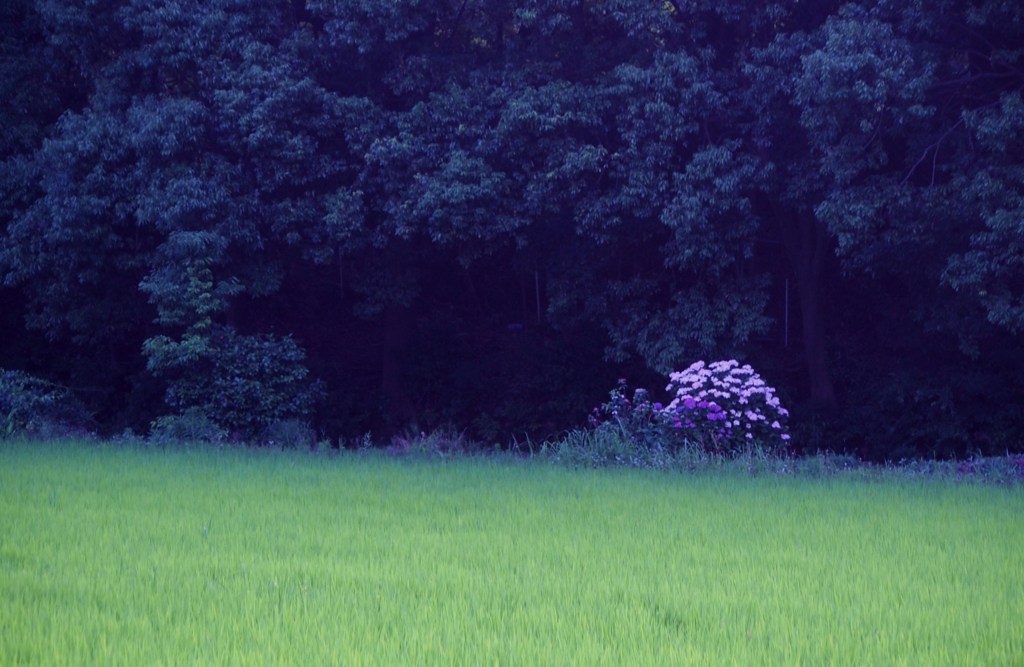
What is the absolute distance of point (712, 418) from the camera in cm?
1409

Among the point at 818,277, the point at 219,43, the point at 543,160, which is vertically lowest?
the point at 818,277

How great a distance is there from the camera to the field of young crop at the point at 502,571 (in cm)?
548

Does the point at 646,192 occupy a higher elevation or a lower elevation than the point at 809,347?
higher

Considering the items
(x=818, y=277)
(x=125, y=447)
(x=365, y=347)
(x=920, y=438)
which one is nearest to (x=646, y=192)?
(x=818, y=277)

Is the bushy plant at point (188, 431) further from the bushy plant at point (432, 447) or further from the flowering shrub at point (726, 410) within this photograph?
the flowering shrub at point (726, 410)

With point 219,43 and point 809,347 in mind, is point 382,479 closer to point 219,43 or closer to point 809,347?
point 219,43

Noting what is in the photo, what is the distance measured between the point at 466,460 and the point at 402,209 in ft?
18.9

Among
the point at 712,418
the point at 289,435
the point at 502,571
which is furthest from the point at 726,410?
the point at 502,571

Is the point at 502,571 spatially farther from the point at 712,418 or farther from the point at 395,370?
the point at 395,370

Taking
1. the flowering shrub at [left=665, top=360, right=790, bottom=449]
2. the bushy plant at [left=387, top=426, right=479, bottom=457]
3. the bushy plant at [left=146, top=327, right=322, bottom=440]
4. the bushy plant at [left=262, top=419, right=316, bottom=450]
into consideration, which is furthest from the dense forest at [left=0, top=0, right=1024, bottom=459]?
the bushy plant at [left=387, top=426, right=479, bottom=457]

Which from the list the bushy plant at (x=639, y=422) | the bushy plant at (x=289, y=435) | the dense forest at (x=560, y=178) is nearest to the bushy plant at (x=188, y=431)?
the bushy plant at (x=289, y=435)

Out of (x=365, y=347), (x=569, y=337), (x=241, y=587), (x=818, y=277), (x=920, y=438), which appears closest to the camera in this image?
(x=241, y=587)

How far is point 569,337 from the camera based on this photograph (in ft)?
78.9

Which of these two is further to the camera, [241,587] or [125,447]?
[125,447]
